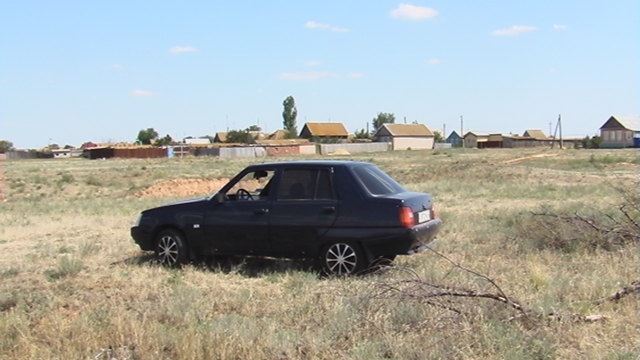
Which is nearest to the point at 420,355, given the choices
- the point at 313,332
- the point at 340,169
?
the point at 313,332

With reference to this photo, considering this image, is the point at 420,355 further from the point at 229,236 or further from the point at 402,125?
the point at 402,125

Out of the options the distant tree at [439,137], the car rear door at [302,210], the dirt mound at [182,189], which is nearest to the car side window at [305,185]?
the car rear door at [302,210]

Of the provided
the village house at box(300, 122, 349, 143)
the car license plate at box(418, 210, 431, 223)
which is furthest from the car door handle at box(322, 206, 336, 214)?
the village house at box(300, 122, 349, 143)

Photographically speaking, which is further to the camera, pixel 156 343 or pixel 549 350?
pixel 156 343

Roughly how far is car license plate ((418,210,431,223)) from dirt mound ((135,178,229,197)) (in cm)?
2081

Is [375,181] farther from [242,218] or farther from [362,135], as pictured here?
[362,135]

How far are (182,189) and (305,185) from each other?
23371mm

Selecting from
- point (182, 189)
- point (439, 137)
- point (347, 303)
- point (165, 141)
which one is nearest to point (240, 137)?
point (165, 141)

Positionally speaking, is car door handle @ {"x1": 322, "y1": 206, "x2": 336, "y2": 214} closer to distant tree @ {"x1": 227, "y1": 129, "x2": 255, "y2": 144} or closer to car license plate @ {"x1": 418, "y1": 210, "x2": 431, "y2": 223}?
car license plate @ {"x1": 418, "y1": 210, "x2": 431, "y2": 223}

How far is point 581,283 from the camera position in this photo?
20.9ft

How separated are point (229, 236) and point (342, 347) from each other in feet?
13.6

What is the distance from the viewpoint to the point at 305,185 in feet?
27.7

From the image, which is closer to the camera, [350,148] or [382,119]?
[350,148]

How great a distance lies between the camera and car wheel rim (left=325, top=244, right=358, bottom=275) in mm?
8000
